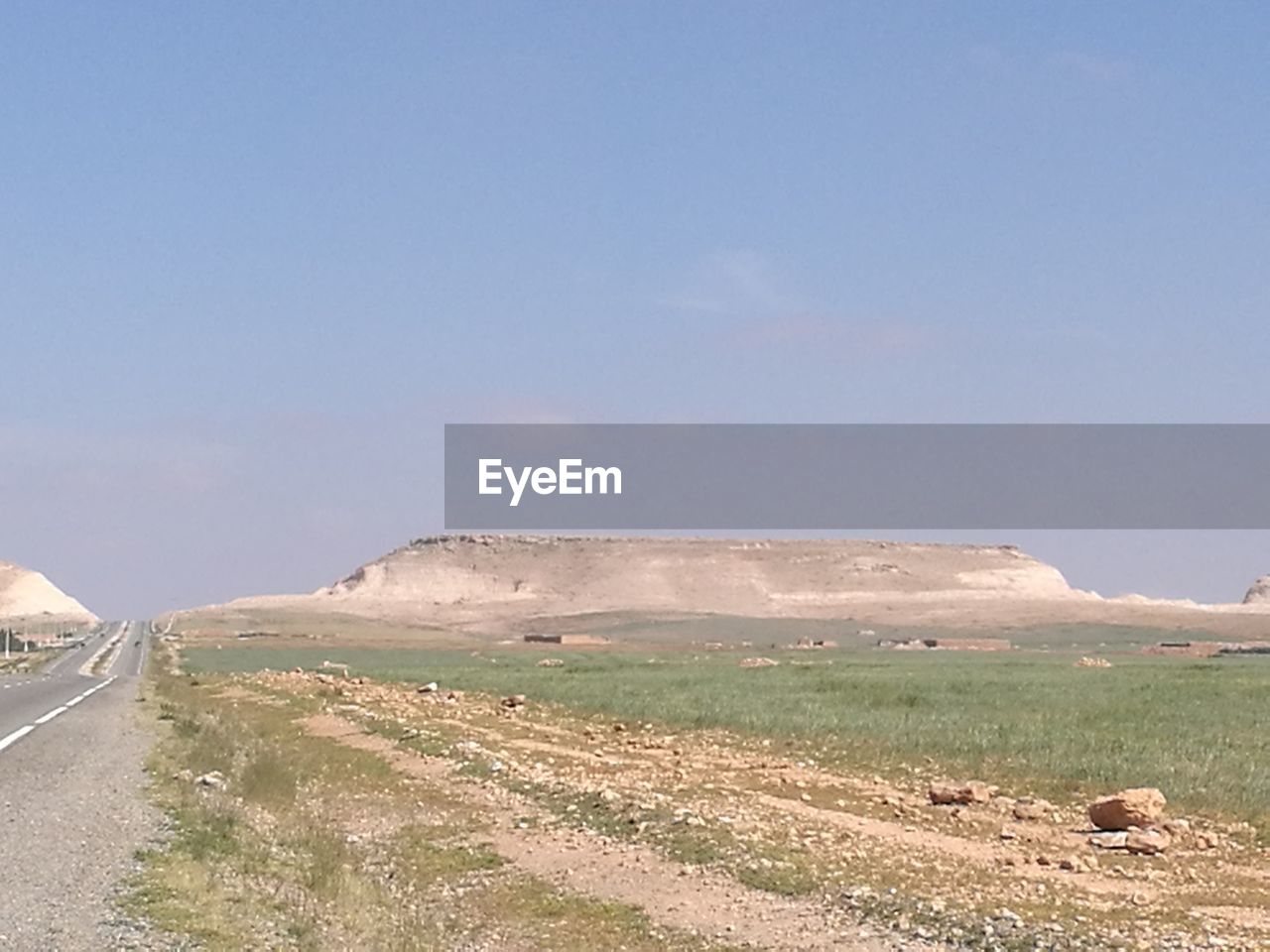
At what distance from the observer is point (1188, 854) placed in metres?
16.2

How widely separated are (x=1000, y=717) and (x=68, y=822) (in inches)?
894

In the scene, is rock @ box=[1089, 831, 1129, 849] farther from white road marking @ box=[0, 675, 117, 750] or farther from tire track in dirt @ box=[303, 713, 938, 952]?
white road marking @ box=[0, 675, 117, 750]

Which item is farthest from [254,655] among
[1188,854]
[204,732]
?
[1188,854]

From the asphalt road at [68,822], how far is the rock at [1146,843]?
1019cm

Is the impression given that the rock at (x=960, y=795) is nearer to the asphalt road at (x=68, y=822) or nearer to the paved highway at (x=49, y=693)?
the asphalt road at (x=68, y=822)

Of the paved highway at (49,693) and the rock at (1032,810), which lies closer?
the rock at (1032,810)

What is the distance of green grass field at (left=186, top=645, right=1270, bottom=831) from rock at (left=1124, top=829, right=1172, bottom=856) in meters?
2.43

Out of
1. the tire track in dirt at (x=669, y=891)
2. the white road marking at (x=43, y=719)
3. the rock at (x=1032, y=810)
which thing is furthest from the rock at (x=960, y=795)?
the white road marking at (x=43, y=719)

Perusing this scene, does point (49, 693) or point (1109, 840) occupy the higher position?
point (49, 693)

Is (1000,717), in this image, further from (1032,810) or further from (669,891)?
(669,891)

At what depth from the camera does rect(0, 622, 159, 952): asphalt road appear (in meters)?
10.5

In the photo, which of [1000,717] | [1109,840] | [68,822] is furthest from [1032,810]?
[1000,717]

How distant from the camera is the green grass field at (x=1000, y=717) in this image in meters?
22.4

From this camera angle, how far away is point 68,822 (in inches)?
624
